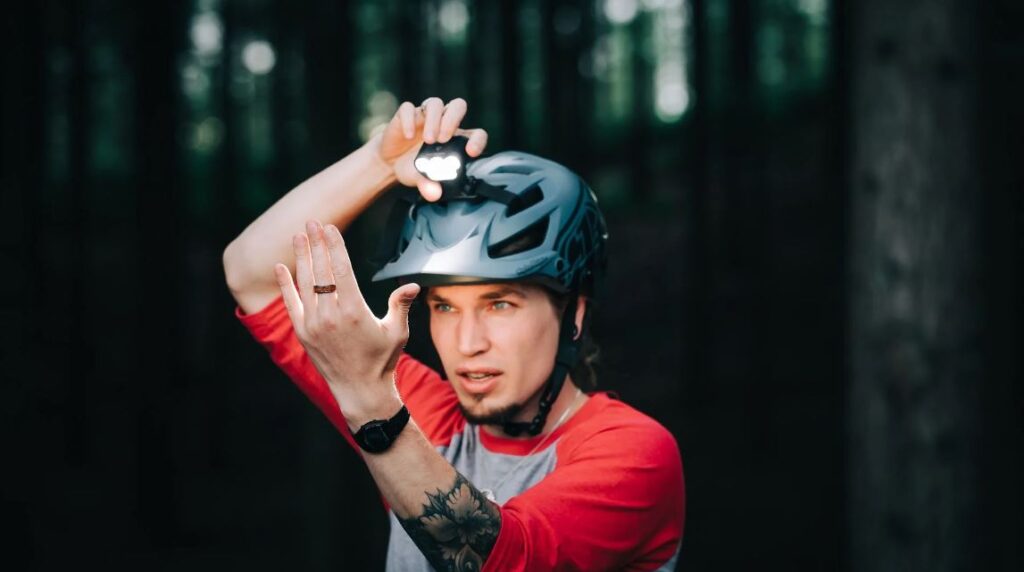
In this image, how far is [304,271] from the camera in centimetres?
198

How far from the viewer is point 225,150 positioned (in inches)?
579

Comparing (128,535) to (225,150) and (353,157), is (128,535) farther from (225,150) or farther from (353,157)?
(353,157)

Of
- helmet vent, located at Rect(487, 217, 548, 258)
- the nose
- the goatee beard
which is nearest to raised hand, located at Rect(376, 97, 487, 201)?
helmet vent, located at Rect(487, 217, 548, 258)

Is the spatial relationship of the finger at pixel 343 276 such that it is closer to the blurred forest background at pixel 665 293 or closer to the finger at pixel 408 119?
the finger at pixel 408 119

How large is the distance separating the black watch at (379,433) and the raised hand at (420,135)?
1.02m

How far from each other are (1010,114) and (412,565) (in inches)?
142

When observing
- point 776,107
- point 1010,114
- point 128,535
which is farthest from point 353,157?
point 776,107

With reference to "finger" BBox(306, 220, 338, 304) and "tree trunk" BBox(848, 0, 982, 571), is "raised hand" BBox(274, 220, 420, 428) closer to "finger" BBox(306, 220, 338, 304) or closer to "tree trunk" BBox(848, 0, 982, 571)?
"finger" BBox(306, 220, 338, 304)

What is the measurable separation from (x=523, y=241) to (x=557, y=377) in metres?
0.44

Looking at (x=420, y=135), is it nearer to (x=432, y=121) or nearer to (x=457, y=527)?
(x=432, y=121)

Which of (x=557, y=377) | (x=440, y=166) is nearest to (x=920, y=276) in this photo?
(x=557, y=377)

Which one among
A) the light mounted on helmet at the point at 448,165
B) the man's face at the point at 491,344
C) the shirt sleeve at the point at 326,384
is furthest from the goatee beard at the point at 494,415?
the light mounted on helmet at the point at 448,165

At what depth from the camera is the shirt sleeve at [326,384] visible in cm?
286

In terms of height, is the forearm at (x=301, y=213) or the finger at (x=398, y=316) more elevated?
the forearm at (x=301, y=213)
